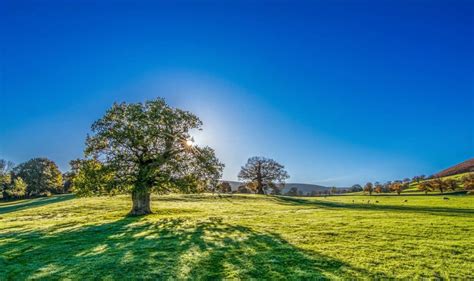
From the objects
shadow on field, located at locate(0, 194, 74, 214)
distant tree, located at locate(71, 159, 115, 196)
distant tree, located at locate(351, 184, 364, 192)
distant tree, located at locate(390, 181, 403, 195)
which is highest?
distant tree, located at locate(351, 184, 364, 192)

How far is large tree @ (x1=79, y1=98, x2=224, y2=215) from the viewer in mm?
26906

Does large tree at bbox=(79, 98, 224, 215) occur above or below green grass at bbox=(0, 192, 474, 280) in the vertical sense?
above

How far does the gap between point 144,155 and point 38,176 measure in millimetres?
82364

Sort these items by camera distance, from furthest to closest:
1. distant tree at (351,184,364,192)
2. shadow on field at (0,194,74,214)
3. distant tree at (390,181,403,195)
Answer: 1. distant tree at (351,184,364,192)
2. distant tree at (390,181,403,195)
3. shadow on field at (0,194,74,214)

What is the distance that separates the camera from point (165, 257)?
11.5 m

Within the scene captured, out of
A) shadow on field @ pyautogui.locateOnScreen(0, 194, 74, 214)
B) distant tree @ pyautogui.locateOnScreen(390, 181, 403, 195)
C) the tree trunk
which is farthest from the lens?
distant tree @ pyautogui.locateOnScreen(390, 181, 403, 195)

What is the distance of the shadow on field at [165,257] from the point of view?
9609 millimetres

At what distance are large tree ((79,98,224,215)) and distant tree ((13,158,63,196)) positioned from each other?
2971 inches

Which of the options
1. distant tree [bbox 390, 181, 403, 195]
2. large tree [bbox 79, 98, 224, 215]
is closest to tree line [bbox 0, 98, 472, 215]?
large tree [bbox 79, 98, 224, 215]

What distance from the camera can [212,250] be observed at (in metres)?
12.5

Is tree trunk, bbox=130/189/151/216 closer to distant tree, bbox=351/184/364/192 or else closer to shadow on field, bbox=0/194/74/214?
shadow on field, bbox=0/194/74/214

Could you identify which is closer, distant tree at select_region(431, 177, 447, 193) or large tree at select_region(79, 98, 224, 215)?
large tree at select_region(79, 98, 224, 215)

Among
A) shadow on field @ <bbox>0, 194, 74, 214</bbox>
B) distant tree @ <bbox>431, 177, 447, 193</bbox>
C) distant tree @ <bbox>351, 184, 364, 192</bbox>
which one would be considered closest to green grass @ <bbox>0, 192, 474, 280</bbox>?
shadow on field @ <bbox>0, 194, 74, 214</bbox>

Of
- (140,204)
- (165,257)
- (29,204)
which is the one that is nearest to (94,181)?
(140,204)
